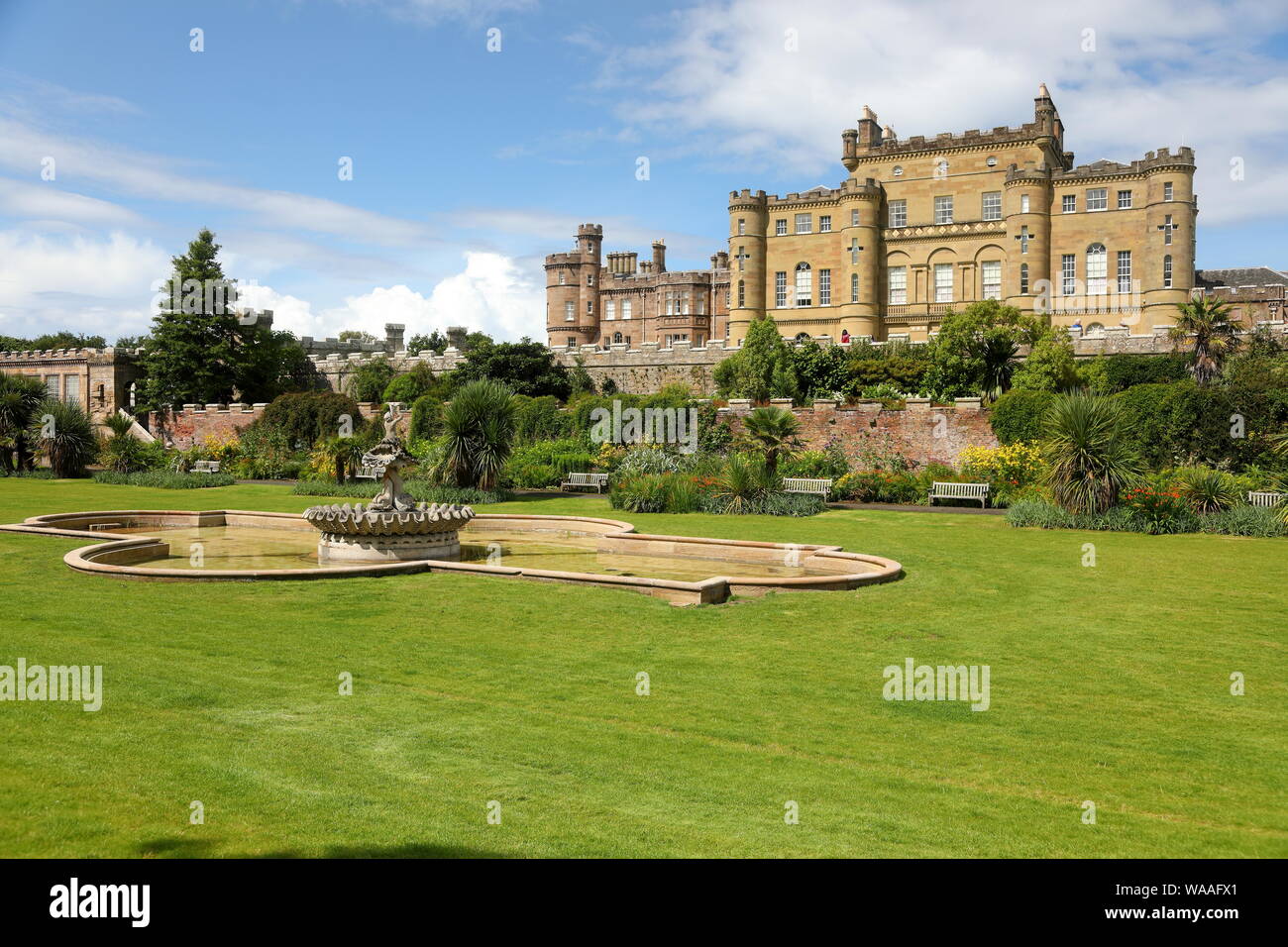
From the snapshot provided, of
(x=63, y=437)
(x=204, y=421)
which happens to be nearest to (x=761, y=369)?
(x=204, y=421)

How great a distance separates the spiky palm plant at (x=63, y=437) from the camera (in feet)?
118

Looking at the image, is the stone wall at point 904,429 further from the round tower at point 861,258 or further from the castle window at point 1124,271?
the castle window at point 1124,271

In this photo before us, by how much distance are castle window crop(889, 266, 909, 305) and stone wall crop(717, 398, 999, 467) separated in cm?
2230

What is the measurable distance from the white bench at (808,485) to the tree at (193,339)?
35624 mm

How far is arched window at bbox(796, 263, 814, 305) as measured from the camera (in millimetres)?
56094

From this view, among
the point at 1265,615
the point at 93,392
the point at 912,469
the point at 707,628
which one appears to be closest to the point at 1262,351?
the point at 912,469

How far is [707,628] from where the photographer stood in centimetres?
1082

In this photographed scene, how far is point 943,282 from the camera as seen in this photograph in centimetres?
5344

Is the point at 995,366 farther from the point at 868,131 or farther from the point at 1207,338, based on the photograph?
the point at 868,131

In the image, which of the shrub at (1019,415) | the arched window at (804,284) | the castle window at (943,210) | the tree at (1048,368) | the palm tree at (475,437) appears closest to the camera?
the palm tree at (475,437)

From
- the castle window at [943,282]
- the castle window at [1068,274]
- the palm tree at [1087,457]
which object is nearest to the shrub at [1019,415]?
the palm tree at [1087,457]

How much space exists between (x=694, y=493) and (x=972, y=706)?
17159 millimetres

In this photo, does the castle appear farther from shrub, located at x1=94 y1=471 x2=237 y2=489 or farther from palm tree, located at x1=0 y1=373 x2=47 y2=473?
palm tree, located at x1=0 y1=373 x2=47 y2=473

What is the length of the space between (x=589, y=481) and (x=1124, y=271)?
33406 mm
